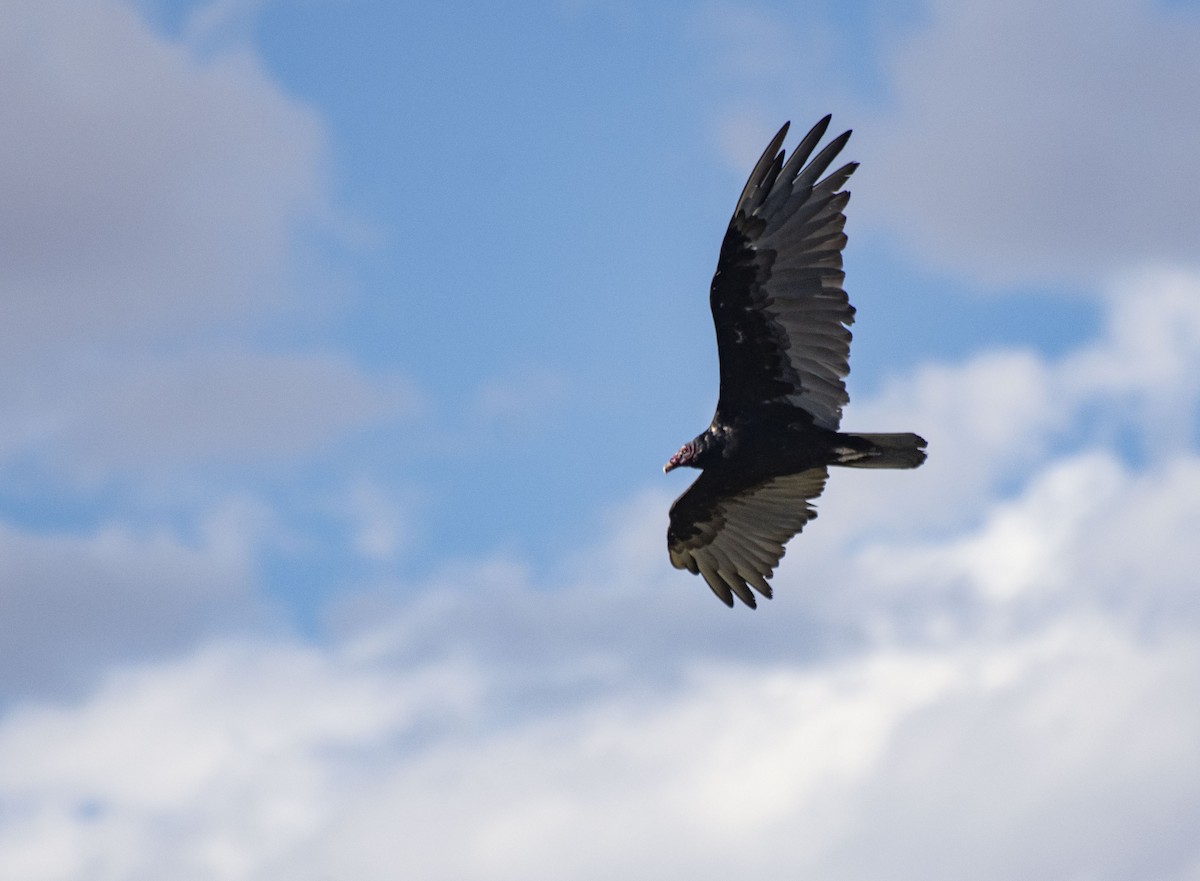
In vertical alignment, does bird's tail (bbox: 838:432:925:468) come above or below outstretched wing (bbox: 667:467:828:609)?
below

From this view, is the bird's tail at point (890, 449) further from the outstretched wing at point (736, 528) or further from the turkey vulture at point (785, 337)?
the outstretched wing at point (736, 528)

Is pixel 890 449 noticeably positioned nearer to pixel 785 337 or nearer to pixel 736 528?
pixel 785 337

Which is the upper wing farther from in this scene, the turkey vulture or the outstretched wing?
the outstretched wing

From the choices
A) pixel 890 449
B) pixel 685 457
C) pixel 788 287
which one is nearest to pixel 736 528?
pixel 685 457

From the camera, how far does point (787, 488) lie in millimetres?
16953

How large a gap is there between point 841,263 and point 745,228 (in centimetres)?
84

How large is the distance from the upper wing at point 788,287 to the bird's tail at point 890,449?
0.36 meters

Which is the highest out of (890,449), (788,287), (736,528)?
(788,287)

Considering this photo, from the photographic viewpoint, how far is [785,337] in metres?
15.5

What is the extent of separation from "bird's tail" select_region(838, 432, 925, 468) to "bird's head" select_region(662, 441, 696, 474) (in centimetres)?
151

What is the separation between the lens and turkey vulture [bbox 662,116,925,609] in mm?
15102

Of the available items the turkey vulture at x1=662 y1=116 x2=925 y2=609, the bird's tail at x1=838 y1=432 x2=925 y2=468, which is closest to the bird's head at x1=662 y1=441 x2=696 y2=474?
the turkey vulture at x1=662 y1=116 x2=925 y2=609

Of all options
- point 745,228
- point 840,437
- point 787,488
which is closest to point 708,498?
point 787,488

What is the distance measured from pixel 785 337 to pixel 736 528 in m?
2.51
